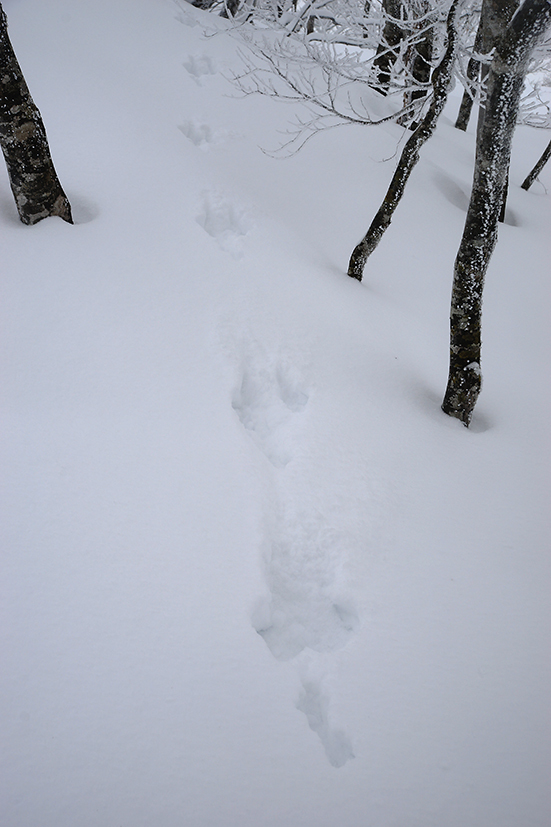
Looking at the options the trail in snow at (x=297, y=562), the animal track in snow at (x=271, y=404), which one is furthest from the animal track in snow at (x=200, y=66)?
the trail in snow at (x=297, y=562)

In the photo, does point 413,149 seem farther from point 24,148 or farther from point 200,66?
point 200,66

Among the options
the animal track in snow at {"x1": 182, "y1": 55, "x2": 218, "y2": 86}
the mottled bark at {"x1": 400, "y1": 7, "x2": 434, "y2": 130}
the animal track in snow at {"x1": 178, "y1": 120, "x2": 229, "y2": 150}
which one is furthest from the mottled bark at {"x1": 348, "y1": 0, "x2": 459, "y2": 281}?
the animal track in snow at {"x1": 182, "y1": 55, "x2": 218, "y2": 86}

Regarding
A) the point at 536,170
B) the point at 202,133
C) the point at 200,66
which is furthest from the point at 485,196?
the point at 536,170

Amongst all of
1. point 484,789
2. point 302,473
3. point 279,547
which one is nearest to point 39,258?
point 302,473

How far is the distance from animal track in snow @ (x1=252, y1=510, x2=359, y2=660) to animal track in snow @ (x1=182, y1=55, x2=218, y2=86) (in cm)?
682

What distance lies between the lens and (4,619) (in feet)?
5.32

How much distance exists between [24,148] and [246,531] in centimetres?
278

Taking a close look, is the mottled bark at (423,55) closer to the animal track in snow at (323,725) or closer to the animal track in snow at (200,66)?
the animal track in snow at (200,66)

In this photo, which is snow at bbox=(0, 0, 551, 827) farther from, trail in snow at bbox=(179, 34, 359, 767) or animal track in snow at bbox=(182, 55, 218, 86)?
animal track in snow at bbox=(182, 55, 218, 86)

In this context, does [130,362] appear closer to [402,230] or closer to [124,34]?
[402,230]

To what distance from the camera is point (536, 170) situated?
27.1ft

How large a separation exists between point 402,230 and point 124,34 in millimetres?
4820

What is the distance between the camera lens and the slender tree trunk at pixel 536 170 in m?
7.91

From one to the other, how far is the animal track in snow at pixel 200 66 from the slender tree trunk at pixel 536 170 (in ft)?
18.1
